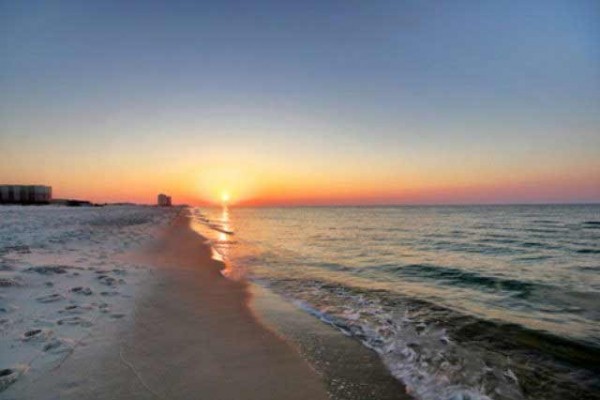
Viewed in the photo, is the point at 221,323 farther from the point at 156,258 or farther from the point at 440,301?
the point at 156,258

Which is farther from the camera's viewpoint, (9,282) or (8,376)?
(9,282)

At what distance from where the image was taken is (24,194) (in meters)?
127

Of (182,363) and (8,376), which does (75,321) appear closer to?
(8,376)

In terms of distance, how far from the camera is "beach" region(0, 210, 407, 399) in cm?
417

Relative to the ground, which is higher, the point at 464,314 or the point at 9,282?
the point at 9,282

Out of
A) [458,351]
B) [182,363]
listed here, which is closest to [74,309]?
[182,363]

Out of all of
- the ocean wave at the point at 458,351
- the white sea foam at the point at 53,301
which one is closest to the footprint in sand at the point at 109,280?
the white sea foam at the point at 53,301

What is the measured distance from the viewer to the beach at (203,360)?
4172 millimetres

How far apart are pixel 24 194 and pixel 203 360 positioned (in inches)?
6173

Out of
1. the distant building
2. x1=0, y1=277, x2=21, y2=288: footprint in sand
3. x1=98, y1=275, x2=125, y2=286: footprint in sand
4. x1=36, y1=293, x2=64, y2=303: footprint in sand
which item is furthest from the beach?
the distant building

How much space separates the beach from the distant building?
14447 cm

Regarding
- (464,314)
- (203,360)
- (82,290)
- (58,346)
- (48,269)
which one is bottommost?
(464,314)

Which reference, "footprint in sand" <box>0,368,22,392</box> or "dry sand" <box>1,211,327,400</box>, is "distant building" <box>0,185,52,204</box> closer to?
"dry sand" <box>1,211,327,400</box>

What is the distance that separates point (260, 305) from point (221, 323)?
1893 mm
